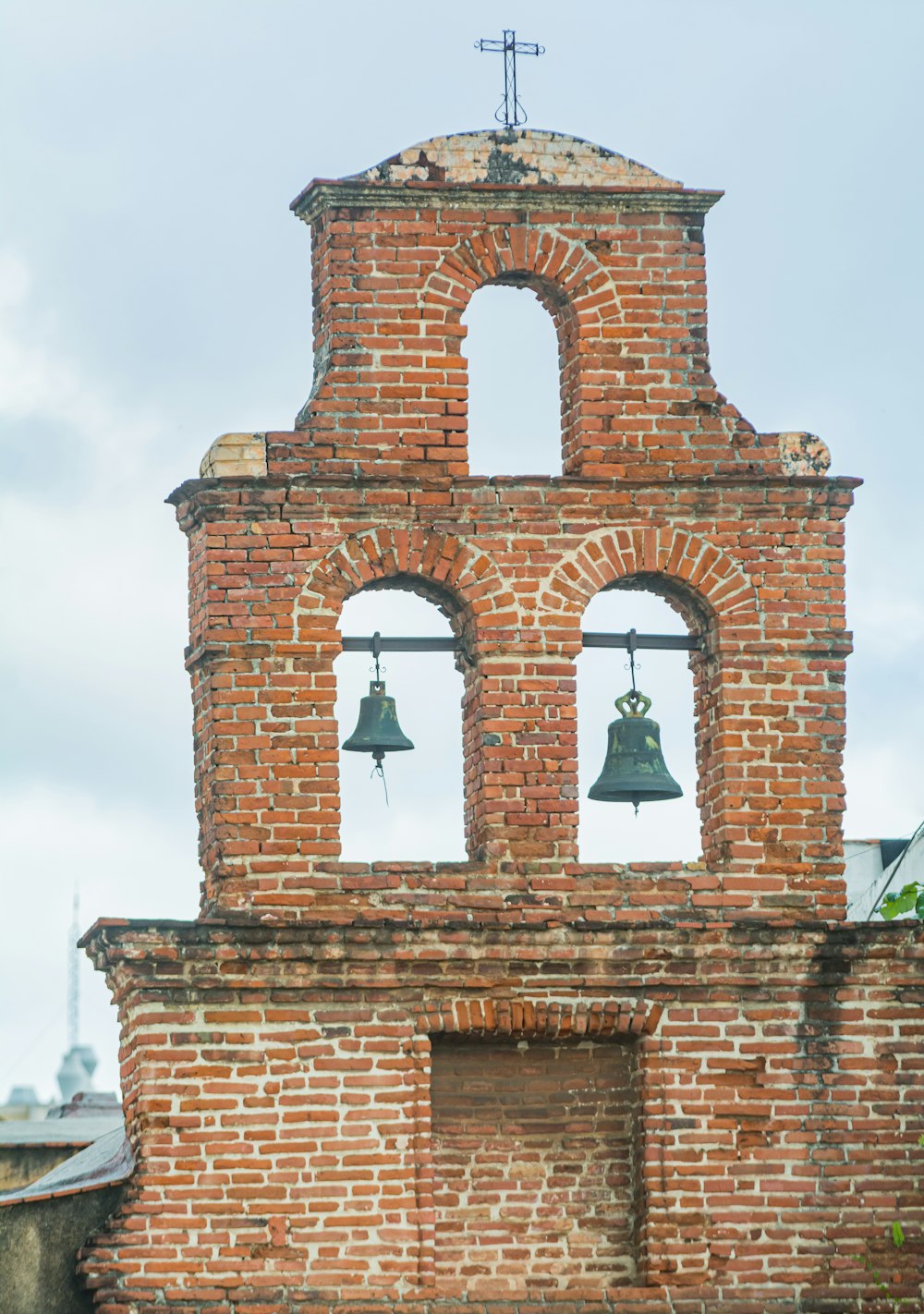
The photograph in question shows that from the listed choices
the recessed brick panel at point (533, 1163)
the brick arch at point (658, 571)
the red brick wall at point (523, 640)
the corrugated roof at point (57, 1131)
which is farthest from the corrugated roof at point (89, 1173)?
the brick arch at point (658, 571)

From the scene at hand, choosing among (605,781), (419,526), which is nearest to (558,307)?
(419,526)

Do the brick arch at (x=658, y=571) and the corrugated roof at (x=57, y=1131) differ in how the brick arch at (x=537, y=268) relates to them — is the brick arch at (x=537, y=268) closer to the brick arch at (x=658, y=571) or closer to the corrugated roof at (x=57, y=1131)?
the brick arch at (x=658, y=571)

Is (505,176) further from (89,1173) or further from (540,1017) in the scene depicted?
(89,1173)

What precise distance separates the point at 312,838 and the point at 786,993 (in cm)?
258

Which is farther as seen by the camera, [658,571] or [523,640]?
[658,571]

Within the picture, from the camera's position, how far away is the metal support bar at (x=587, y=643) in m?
15.7

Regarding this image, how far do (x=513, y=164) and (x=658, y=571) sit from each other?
2.39 meters

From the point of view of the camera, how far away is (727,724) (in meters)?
15.6

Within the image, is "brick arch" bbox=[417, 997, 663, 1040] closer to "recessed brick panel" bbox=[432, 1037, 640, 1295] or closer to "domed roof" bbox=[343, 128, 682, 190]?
"recessed brick panel" bbox=[432, 1037, 640, 1295]

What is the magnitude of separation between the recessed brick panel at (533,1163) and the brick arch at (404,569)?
2341 millimetres

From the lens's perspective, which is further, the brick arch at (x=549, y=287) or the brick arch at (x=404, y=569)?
the brick arch at (x=549, y=287)

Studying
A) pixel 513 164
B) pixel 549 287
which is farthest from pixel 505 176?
pixel 549 287

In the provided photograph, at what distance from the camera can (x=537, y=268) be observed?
16062mm

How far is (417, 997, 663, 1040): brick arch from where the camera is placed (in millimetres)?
15055
